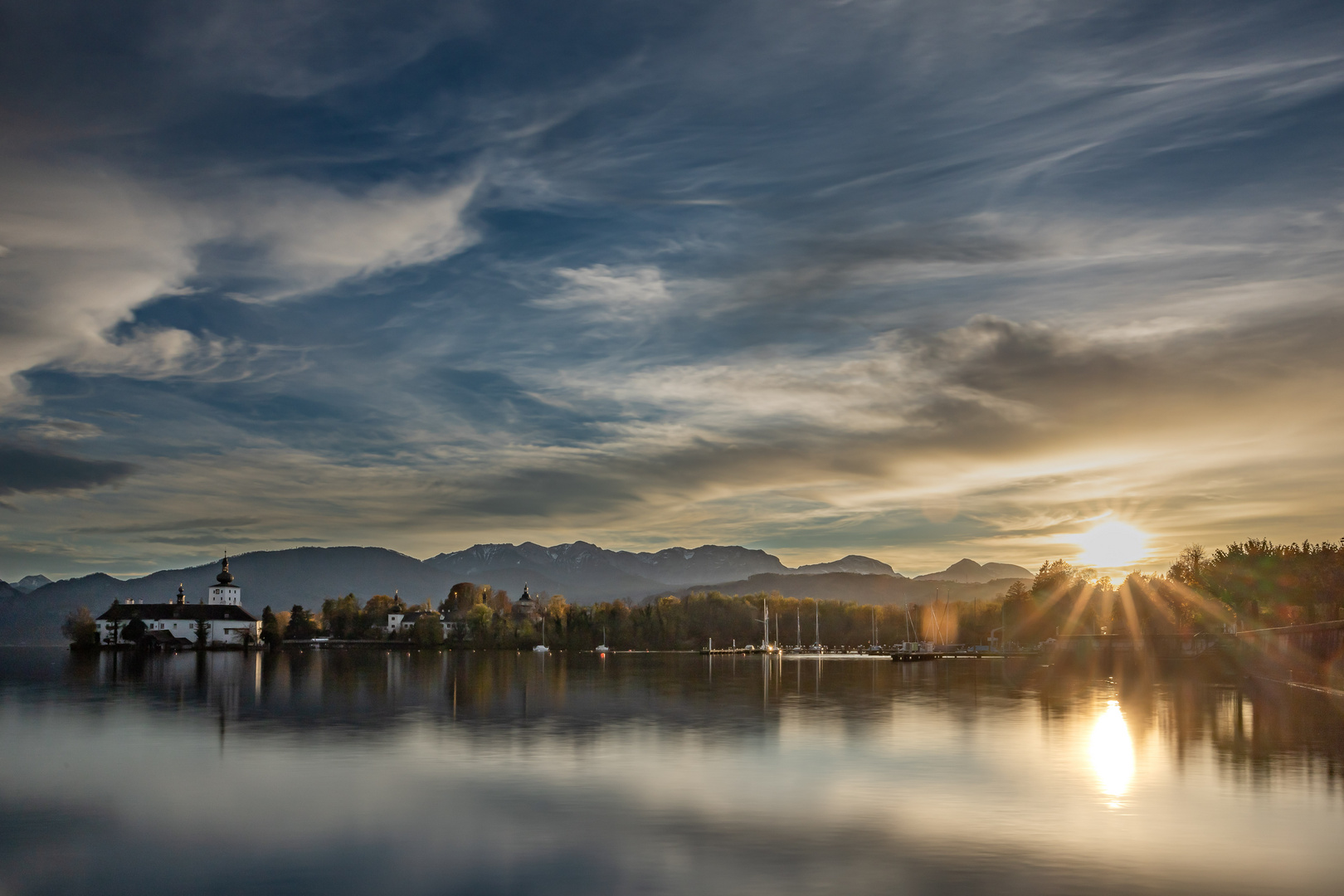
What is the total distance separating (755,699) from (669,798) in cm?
4606

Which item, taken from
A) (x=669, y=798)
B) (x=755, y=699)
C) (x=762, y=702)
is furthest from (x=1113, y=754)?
(x=755, y=699)

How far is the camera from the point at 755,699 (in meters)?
78.7

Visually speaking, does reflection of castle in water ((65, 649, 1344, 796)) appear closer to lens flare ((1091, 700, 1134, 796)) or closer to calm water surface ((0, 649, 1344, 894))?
lens flare ((1091, 700, 1134, 796))

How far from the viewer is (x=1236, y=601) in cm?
13275

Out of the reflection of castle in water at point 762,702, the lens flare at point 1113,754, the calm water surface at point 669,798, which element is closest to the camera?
the calm water surface at point 669,798

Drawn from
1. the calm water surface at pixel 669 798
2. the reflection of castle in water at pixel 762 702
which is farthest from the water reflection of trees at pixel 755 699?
the calm water surface at pixel 669 798

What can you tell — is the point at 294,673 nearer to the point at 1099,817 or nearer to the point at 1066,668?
the point at 1066,668

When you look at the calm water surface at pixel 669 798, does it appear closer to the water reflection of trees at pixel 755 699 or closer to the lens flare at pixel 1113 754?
the lens flare at pixel 1113 754

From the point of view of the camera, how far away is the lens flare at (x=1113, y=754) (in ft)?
122

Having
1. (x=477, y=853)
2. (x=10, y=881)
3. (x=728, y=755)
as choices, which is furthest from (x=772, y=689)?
(x=10, y=881)

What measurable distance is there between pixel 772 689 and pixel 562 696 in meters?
21.8

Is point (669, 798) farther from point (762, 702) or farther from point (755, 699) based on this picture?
point (755, 699)

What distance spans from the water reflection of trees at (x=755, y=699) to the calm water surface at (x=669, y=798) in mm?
546

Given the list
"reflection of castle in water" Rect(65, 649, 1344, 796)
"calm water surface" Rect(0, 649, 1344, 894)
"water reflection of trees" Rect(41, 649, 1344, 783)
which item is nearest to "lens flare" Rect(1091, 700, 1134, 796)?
"reflection of castle in water" Rect(65, 649, 1344, 796)
